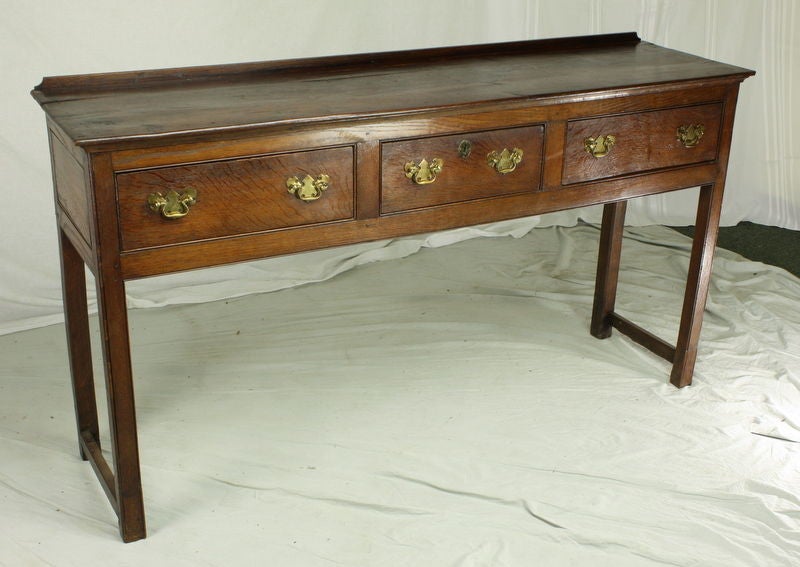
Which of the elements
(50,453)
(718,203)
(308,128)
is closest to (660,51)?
(718,203)

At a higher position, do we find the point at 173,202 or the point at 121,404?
the point at 173,202

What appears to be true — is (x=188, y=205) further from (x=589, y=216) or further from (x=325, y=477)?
(x=589, y=216)

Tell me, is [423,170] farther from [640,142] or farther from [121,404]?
[121,404]

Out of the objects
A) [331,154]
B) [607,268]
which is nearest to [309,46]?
[607,268]

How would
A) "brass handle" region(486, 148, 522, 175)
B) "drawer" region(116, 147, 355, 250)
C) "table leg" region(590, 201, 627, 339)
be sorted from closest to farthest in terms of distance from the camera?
"drawer" region(116, 147, 355, 250) → "brass handle" region(486, 148, 522, 175) → "table leg" region(590, 201, 627, 339)

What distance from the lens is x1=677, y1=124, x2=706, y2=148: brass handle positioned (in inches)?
109

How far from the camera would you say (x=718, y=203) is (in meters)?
2.96

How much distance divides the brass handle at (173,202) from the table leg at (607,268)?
1.65 meters

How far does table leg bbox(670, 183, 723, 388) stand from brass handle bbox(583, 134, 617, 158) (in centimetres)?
45

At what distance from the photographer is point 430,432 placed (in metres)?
2.87

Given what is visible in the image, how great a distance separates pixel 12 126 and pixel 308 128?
69.1 inches

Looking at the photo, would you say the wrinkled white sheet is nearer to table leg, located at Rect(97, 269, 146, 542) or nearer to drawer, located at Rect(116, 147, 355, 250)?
table leg, located at Rect(97, 269, 146, 542)

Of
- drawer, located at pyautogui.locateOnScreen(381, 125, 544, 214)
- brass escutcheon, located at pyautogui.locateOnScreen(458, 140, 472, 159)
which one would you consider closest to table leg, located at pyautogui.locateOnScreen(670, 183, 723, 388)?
drawer, located at pyautogui.locateOnScreen(381, 125, 544, 214)

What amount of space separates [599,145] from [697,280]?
2.28 feet
